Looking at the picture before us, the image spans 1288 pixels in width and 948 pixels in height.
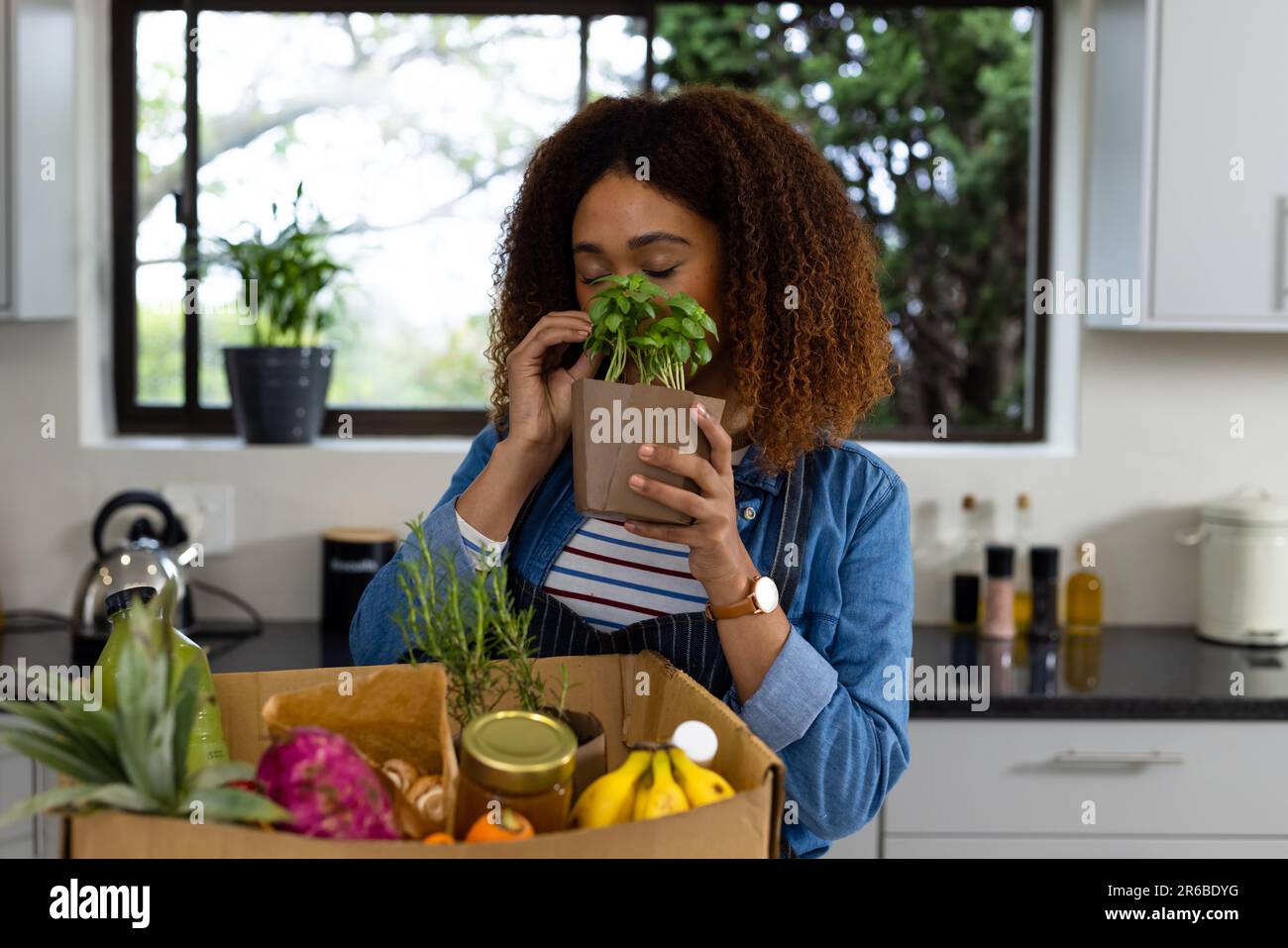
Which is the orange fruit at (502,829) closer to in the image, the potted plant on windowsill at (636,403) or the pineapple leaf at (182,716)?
the pineapple leaf at (182,716)

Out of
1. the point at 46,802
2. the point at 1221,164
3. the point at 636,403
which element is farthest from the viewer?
the point at 1221,164

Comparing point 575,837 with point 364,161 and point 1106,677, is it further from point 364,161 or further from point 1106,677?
point 364,161

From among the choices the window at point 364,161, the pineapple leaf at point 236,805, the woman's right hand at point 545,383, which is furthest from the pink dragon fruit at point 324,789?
the window at point 364,161

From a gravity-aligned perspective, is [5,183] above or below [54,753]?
above

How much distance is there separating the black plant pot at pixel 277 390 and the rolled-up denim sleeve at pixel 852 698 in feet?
5.26

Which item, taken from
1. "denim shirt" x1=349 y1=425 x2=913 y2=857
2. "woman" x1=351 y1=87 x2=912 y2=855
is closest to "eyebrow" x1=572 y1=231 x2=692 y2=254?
"woman" x1=351 y1=87 x2=912 y2=855

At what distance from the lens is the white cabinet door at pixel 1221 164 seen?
7.47ft

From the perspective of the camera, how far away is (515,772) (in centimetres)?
67

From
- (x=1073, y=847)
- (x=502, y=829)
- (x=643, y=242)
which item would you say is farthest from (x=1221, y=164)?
(x=502, y=829)

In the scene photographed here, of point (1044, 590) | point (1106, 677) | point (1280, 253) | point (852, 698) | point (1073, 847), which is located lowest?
point (1073, 847)

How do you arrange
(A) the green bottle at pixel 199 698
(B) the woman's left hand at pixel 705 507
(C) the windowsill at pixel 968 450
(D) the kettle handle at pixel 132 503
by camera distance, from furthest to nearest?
(C) the windowsill at pixel 968 450 < (D) the kettle handle at pixel 132 503 < (B) the woman's left hand at pixel 705 507 < (A) the green bottle at pixel 199 698

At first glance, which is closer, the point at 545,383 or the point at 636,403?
the point at 636,403

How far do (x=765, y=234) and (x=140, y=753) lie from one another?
0.80m

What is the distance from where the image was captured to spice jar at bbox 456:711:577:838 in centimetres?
68
